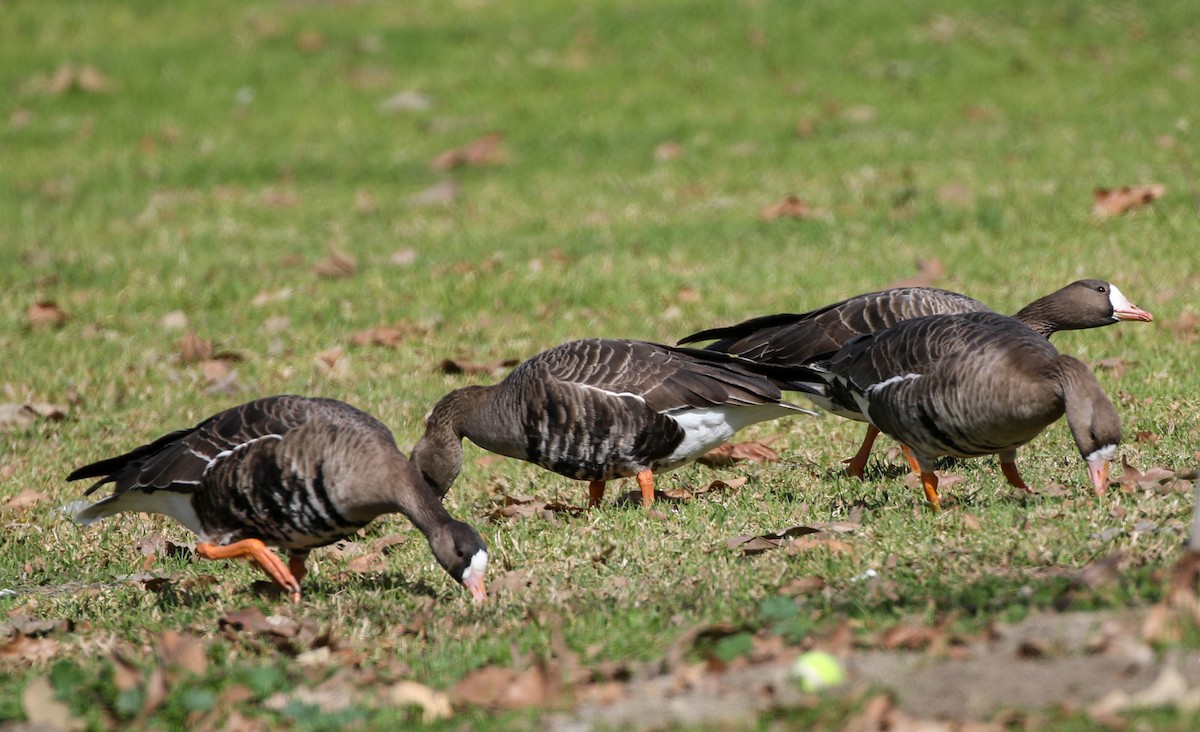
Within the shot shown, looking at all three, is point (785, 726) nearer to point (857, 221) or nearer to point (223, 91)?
point (857, 221)

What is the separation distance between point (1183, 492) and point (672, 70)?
14144 mm

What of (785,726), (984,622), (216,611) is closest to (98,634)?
(216,611)

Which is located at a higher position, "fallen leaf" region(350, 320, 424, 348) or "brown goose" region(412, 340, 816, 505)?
"brown goose" region(412, 340, 816, 505)

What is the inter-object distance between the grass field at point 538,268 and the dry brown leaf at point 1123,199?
0.10 meters

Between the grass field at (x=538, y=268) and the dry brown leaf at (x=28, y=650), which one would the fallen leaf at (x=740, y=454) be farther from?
the dry brown leaf at (x=28, y=650)

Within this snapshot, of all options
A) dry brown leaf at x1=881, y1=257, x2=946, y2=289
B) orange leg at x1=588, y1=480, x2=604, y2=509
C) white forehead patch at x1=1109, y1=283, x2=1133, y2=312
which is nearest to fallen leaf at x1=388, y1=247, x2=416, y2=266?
dry brown leaf at x1=881, y1=257, x2=946, y2=289

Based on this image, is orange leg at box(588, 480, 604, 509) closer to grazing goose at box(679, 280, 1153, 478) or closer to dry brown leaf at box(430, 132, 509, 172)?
grazing goose at box(679, 280, 1153, 478)

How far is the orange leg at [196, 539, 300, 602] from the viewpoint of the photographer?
6852mm

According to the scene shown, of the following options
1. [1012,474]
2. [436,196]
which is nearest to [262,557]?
[1012,474]

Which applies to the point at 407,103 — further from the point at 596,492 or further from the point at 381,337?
the point at 596,492

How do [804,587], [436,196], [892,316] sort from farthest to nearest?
1. [436,196]
2. [892,316]
3. [804,587]

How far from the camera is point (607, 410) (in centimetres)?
826

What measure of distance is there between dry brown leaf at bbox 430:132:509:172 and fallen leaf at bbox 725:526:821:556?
11.4 metres

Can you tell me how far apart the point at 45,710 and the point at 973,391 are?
4.41m
